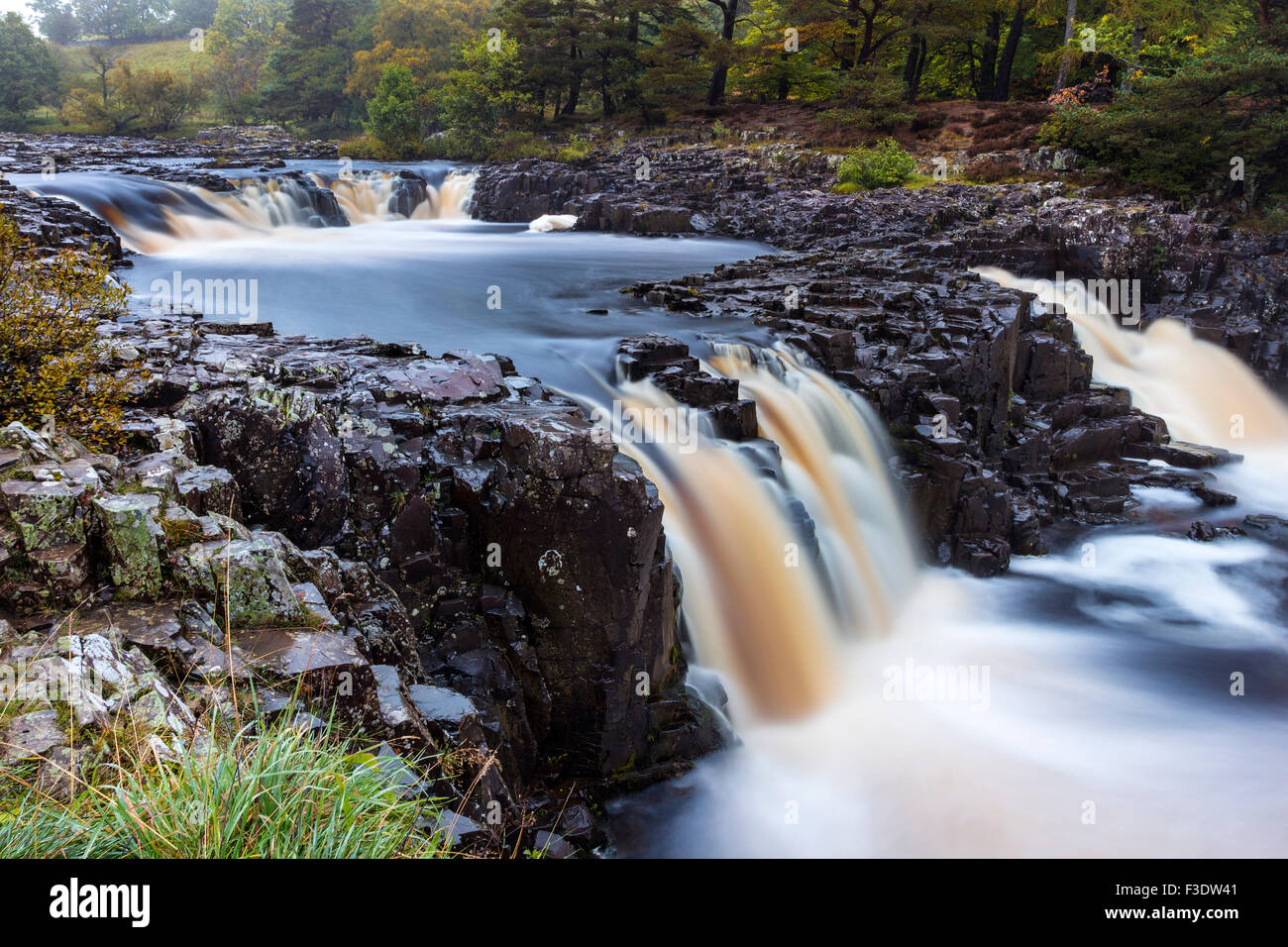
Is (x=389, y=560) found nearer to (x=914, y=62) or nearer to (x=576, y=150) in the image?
(x=576, y=150)

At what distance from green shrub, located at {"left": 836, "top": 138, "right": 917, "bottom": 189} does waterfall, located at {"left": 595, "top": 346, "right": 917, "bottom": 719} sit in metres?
15.1

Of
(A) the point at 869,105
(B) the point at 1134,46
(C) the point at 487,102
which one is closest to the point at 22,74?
(C) the point at 487,102

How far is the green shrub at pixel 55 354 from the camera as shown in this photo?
587cm

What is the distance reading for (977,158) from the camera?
2564cm

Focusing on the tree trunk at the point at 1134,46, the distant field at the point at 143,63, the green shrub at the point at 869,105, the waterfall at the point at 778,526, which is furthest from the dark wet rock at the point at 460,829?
the distant field at the point at 143,63

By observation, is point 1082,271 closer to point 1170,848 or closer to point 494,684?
point 1170,848

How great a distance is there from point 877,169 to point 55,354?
78.0 ft

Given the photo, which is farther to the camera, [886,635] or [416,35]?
[416,35]

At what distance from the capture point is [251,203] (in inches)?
892

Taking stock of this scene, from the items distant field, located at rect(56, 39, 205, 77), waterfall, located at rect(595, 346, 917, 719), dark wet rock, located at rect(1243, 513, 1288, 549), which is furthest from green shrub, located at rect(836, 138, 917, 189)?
distant field, located at rect(56, 39, 205, 77)

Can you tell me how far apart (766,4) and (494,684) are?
133 ft

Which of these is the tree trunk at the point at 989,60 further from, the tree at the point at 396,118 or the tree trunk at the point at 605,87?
the tree at the point at 396,118

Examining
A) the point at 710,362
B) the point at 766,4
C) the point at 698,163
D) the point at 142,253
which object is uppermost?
the point at 766,4
